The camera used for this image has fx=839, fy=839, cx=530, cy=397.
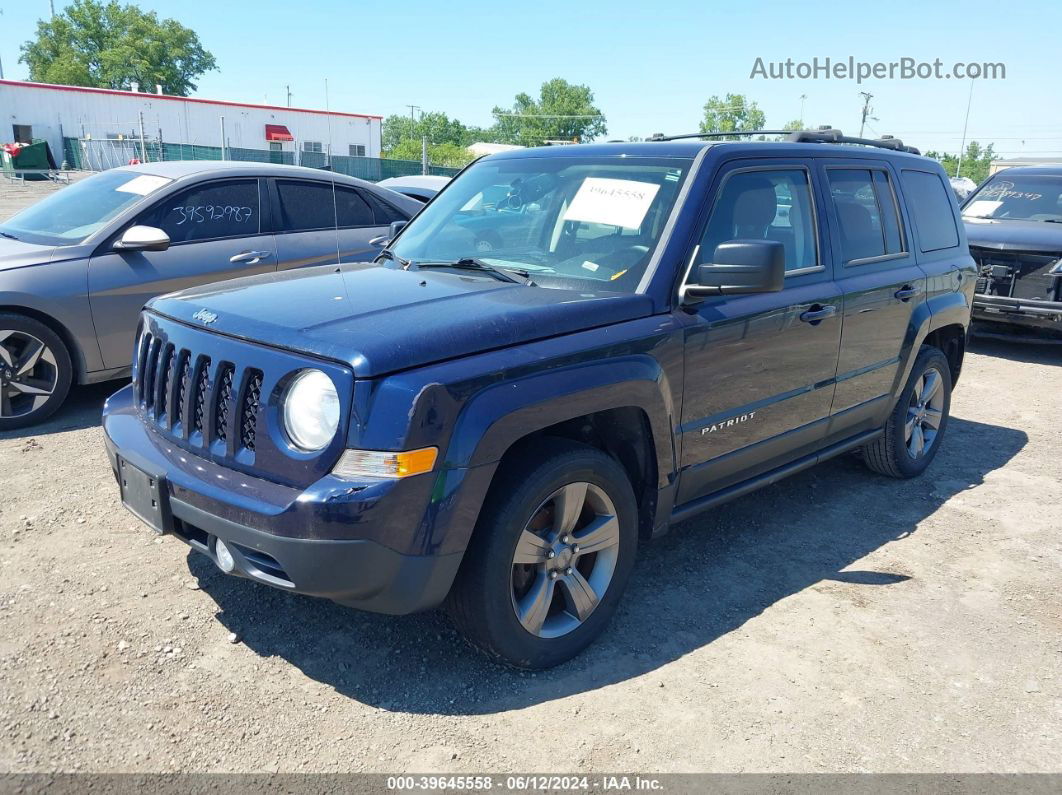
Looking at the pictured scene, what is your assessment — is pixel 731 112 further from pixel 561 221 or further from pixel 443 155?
pixel 561 221

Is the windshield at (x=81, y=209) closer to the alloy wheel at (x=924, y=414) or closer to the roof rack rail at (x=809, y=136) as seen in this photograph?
the roof rack rail at (x=809, y=136)

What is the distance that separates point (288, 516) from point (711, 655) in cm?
174

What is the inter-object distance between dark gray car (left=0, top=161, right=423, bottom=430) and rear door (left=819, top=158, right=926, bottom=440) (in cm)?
255

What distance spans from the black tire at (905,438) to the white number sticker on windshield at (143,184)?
511 cm

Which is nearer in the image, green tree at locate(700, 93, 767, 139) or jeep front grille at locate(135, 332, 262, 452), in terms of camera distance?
jeep front grille at locate(135, 332, 262, 452)

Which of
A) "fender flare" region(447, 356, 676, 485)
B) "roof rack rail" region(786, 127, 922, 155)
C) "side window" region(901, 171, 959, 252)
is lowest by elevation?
"fender flare" region(447, 356, 676, 485)

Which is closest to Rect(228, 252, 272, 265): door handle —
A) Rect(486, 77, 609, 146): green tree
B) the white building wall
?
the white building wall

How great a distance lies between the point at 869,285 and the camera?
4.35 m

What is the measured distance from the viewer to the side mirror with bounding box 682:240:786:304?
3.19m

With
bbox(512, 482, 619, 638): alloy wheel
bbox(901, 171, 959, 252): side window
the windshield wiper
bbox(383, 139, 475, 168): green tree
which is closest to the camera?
bbox(512, 482, 619, 638): alloy wheel

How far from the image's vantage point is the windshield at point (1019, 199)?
9.70m

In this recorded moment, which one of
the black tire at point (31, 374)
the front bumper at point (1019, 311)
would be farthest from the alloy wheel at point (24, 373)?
the front bumper at point (1019, 311)

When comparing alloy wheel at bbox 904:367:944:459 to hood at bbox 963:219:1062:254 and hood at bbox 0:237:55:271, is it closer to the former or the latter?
hood at bbox 963:219:1062:254

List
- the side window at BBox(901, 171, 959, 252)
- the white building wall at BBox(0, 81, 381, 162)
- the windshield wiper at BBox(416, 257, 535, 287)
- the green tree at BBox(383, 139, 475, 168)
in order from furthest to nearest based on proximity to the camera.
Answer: the green tree at BBox(383, 139, 475, 168) → the white building wall at BBox(0, 81, 381, 162) → the side window at BBox(901, 171, 959, 252) → the windshield wiper at BBox(416, 257, 535, 287)
